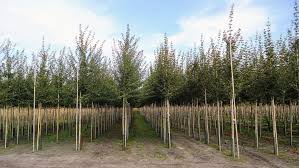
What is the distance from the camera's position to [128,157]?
15.3 meters

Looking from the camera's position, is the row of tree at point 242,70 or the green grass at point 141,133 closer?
the row of tree at point 242,70

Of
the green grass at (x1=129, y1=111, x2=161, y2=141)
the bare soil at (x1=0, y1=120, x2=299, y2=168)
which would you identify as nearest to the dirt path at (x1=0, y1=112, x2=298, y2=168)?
the bare soil at (x1=0, y1=120, x2=299, y2=168)

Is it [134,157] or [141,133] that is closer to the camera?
[134,157]

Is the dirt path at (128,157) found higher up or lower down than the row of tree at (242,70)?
lower down

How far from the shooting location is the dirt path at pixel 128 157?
522 inches

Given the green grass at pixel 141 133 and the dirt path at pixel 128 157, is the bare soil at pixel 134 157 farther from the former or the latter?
the green grass at pixel 141 133

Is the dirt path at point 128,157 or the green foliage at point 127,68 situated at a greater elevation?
the green foliage at point 127,68

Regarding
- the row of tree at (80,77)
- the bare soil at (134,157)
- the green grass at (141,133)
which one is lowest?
the green grass at (141,133)

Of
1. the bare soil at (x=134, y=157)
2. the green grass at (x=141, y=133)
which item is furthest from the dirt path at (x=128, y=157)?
the green grass at (x=141, y=133)

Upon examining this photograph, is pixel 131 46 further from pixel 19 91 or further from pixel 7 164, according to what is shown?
pixel 7 164

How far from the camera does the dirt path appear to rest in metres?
13.3

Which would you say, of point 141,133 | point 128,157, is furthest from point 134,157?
point 141,133

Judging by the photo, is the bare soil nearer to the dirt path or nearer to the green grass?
the dirt path

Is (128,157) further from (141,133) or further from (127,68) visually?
(141,133)
